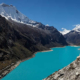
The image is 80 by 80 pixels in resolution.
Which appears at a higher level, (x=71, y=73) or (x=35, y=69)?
(x=35, y=69)

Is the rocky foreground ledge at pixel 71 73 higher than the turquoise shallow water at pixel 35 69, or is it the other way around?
the turquoise shallow water at pixel 35 69

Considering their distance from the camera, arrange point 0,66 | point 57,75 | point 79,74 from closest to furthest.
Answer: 1. point 79,74
2. point 57,75
3. point 0,66

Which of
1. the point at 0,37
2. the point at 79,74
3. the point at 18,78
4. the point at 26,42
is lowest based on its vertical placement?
the point at 79,74

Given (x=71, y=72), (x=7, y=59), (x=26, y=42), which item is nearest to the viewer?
(x=71, y=72)

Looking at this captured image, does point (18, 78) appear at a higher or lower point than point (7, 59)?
lower

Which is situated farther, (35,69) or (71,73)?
(35,69)

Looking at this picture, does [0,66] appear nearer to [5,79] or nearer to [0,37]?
[5,79]

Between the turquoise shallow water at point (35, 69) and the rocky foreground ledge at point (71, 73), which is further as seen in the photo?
the turquoise shallow water at point (35, 69)

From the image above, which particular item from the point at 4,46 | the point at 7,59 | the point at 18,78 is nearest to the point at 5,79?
the point at 18,78

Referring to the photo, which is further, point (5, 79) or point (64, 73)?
point (5, 79)

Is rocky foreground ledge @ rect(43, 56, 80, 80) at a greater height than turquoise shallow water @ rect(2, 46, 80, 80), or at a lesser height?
lesser

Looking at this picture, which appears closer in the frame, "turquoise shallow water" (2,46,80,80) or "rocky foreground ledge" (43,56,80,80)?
"rocky foreground ledge" (43,56,80,80)
